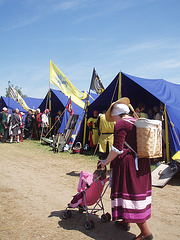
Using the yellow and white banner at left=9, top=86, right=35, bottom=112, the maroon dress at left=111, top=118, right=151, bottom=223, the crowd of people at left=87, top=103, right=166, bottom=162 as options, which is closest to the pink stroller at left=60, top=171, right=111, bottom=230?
the maroon dress at left=111, top=118, right=151, bottom=223

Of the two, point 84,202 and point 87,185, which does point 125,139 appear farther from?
point 84,202

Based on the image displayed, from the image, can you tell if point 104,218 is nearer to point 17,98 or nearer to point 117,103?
point 117,103

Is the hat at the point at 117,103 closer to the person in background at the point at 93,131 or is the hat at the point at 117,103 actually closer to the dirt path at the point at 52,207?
the dirt path at the point at 52,207

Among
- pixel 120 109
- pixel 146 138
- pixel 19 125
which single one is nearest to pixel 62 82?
pixel 19 125

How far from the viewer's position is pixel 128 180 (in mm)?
2648

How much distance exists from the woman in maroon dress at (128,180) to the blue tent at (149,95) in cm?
392

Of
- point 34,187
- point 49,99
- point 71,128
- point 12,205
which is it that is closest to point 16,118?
point 49,99

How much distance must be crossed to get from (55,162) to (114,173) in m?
5.05

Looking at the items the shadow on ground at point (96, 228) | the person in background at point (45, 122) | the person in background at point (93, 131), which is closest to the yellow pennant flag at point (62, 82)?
the person in background at point (45, 122)

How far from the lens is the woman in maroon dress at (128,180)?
2611mm

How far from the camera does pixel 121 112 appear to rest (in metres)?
2.80

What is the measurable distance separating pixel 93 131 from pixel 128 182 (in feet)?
22.6

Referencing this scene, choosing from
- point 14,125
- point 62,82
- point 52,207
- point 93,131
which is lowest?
point 52,207

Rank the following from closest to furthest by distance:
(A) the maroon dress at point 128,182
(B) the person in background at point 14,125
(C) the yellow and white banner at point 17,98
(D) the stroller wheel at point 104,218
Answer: (A) the maroon dress at point 128,182, (D) the stroller wheel at point 104,218, (B) the person in background at point 14,125, (C) the yellow and white banner at point 17,98
